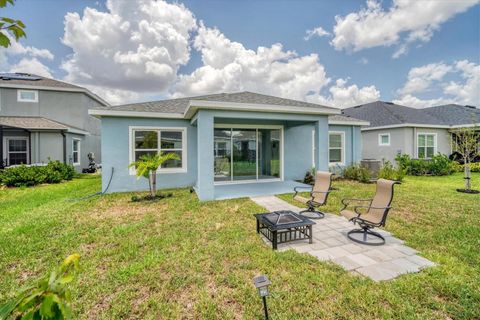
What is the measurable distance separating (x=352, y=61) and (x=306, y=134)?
27.1 feet

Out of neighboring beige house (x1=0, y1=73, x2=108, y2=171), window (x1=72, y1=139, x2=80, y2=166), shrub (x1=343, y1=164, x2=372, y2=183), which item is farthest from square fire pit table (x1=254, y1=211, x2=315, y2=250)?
window (x1=72, y1=139, x2=80, y2=166)

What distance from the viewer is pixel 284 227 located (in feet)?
13.8

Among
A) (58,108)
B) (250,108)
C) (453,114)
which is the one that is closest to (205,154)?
(250,108)

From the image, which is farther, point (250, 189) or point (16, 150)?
point (16, 150)

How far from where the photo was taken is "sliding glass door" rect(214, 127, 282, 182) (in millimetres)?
10797

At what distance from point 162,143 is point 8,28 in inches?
355

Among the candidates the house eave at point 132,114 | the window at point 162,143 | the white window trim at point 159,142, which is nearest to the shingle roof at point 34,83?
the house eave at point 132,114

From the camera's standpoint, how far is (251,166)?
11430mm

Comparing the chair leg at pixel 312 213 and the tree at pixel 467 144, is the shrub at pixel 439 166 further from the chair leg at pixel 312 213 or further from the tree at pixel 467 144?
the chair leg at pixel 312 213

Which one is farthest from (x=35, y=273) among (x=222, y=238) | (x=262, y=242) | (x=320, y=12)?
(x=320, y=12)

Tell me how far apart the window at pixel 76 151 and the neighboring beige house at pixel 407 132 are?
2355cm

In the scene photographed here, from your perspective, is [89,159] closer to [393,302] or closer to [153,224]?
[153,224]

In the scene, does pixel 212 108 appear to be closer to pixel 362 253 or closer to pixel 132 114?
pixel 132 114

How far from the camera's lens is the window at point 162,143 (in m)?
9.65
